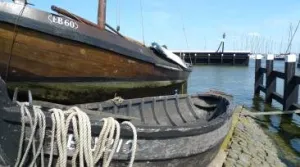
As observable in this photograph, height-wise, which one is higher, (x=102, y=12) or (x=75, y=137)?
(x=102, y=12)

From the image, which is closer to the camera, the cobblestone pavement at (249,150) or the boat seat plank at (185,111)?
the cobblestone pavement at (249,150)

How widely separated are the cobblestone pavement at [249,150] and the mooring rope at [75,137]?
306cm

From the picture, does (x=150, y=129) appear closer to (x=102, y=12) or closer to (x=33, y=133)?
(x=33, y=133)

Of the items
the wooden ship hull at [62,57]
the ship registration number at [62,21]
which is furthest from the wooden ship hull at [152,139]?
the ship registration number at [62,21]

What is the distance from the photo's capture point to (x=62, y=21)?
25.5 feet

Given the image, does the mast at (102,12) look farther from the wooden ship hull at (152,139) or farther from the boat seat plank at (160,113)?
the wooden ship hull at (152,139)

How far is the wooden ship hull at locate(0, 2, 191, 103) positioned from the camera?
726 centimetres

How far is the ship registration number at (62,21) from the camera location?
299 inches

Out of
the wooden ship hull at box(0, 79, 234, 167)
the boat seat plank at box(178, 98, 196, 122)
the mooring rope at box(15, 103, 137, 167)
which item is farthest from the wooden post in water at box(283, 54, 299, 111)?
the mooring rope at box(15, 103, 137, 167)

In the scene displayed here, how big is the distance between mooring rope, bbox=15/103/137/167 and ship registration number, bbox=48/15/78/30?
460cm

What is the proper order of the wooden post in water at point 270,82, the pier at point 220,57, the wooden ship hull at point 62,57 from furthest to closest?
the pier at point 220,57, the wooden post in water at point 270,82, the wooden ship hull at point 62,57

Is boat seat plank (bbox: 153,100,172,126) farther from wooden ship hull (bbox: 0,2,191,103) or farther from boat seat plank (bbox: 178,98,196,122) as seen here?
wooden ship hull (bbox: 0,2,191,103)

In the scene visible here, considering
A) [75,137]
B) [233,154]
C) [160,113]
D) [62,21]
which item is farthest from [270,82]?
[75,137]

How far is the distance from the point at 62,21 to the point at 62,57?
2.54ft
